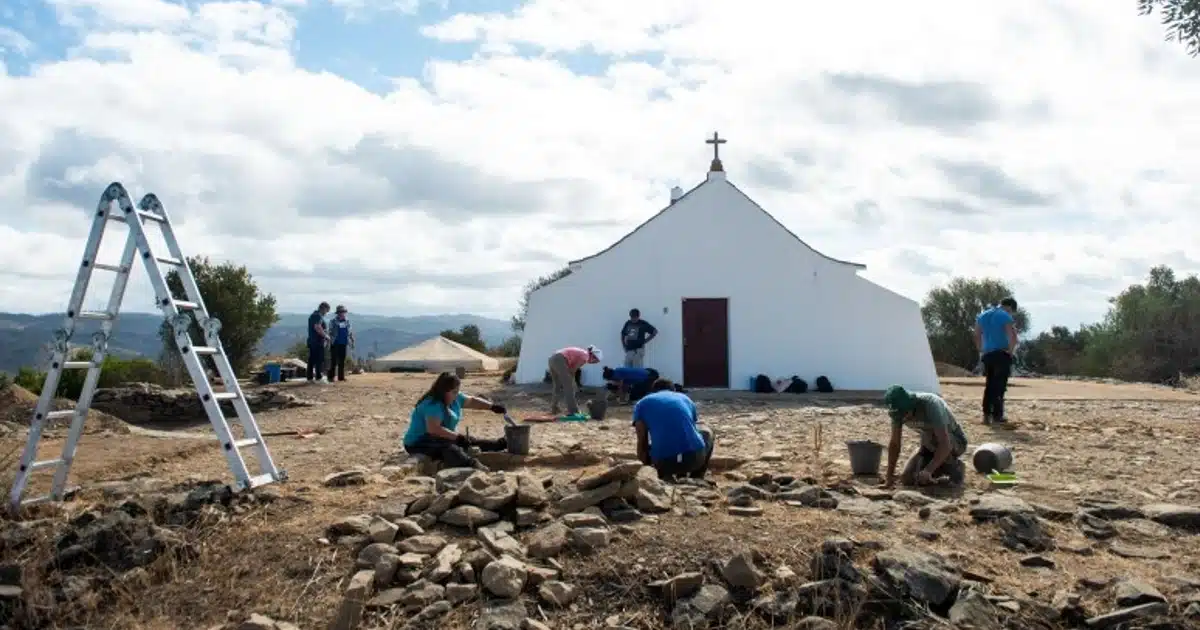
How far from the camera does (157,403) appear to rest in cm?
1800

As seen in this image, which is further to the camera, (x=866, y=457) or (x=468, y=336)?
(x=468, y=336)

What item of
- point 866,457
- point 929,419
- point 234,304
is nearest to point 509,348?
point 234,304

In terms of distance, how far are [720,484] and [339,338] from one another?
14619 mm

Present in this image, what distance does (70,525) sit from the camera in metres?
7.54

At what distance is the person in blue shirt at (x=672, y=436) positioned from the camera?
8.88m

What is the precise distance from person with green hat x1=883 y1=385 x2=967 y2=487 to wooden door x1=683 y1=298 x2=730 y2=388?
44.5 feet

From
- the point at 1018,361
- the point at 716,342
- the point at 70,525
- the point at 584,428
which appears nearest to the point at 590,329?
the point at 716,342

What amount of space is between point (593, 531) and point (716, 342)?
1609 centimetres

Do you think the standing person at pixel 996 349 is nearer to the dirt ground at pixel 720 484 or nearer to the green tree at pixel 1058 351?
the dirt ground at pixel 720 484

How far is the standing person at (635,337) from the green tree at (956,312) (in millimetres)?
23002

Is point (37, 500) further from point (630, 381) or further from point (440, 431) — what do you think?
point (630, 381)

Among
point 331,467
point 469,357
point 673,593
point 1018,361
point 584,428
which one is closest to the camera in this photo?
point 673,593

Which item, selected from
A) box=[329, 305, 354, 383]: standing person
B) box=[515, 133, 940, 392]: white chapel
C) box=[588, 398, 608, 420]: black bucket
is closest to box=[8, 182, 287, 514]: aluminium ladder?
box=[588, 398, 608, 420]: black bucket

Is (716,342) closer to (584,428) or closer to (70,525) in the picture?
(584,428)
